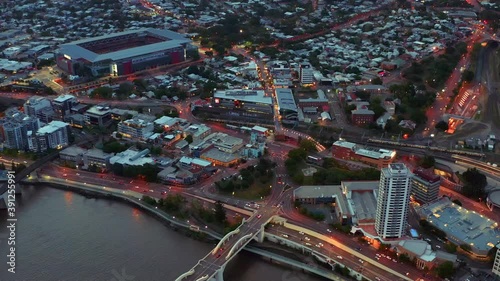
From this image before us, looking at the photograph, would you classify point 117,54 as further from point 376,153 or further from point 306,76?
point 376,153

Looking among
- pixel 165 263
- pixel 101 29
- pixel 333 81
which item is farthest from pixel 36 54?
pixel 165 263

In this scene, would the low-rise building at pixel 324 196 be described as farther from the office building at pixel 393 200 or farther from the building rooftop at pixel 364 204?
the office building at pixel 393 200

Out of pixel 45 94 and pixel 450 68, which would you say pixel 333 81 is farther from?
pixel 45 94

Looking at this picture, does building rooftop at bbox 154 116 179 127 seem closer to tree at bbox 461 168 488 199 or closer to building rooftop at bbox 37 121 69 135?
building rooftop at bbox 37 121 69 135

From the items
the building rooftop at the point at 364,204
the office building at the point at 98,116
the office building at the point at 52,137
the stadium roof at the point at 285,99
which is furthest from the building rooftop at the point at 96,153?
the building rooftop at the point at 364,204

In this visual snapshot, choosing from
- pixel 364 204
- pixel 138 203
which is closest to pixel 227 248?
pixel 138 203

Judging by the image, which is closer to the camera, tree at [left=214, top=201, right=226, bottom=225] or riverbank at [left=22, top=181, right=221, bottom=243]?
riverbank at [left=22, top=181, right=221, bottom=243]

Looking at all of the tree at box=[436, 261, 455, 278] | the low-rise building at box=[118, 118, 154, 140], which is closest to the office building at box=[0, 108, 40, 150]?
the low-rise building at box=[118, 118, 154, 140]
